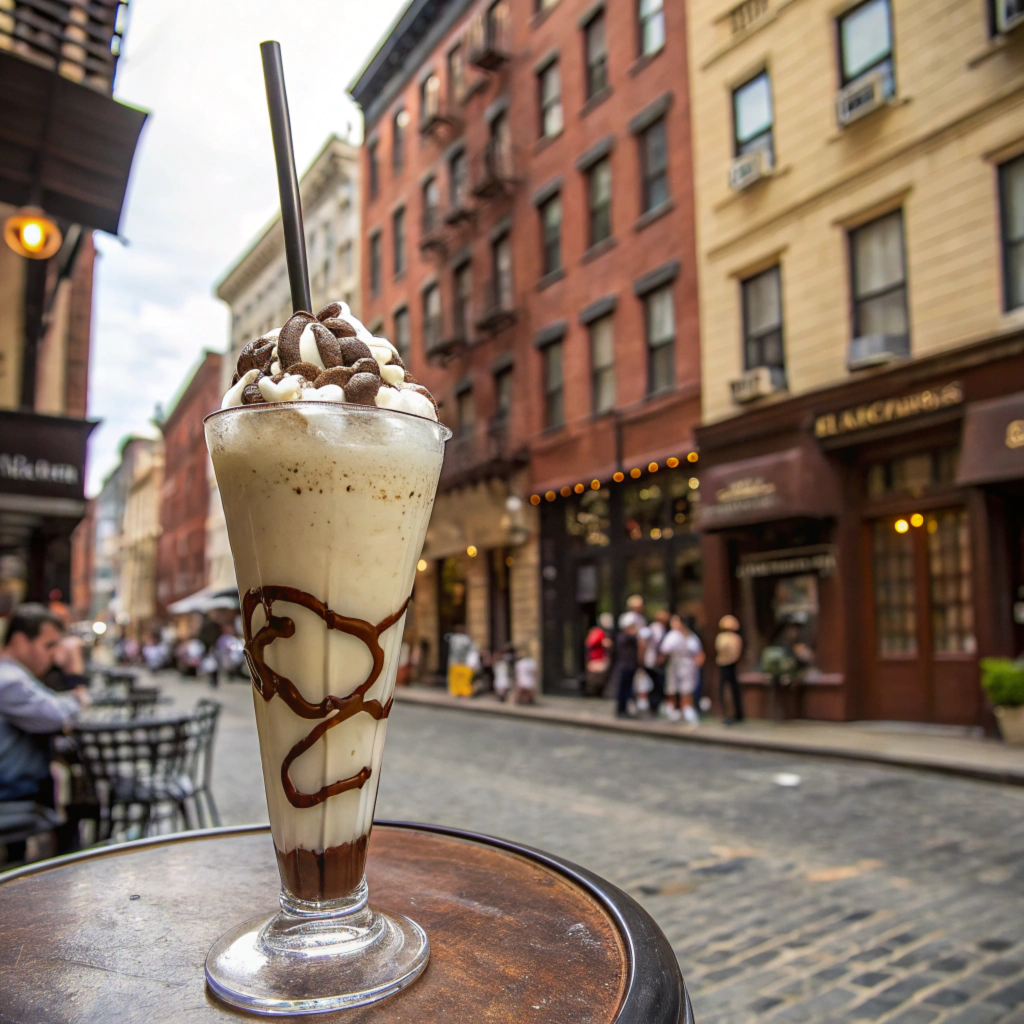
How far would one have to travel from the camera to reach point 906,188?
1079cm

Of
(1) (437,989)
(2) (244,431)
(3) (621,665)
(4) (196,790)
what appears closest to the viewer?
(1) (437,989)

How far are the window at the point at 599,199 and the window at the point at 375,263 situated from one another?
9.80 m

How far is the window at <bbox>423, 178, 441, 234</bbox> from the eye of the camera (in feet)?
70.9

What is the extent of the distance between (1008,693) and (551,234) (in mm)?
12250

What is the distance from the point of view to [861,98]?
36.9 feet

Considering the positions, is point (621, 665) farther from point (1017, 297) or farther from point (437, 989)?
point (437, 989)

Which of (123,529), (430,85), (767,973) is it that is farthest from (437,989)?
(123,529)

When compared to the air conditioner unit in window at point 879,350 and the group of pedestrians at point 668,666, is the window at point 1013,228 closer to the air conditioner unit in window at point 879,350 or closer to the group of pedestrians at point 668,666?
the air conditioner unit in window at point 879,350

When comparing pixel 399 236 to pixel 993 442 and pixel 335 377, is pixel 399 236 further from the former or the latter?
pixel 335 377

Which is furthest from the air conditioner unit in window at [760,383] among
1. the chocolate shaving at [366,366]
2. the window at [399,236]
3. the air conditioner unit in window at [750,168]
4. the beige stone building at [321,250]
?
the beige stone building at [321,250]

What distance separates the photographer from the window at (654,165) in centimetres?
1487

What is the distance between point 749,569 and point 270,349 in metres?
12.0

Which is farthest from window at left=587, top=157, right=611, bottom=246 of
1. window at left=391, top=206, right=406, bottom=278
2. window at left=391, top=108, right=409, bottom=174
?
window at left=391, top=108, right=409, bottom=174

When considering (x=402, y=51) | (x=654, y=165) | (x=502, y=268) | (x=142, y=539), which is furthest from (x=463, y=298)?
(x=142, y=539)
